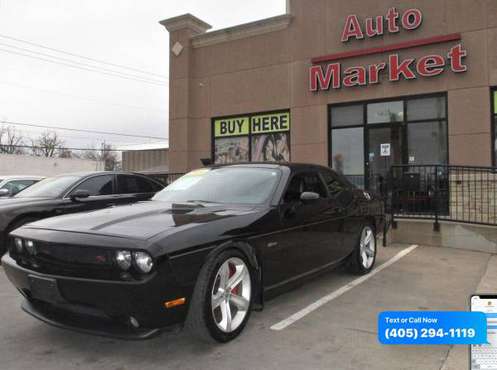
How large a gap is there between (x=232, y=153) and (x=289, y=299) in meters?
10.7

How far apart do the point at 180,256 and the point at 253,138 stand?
39.0 feet

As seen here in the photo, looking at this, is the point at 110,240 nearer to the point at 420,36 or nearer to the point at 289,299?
the point at 289,299

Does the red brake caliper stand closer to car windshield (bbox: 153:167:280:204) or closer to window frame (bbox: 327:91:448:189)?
car windshield (bbox: 153:167:280:204)

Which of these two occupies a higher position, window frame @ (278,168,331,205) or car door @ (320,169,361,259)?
window frame @ (278,168,331,205)

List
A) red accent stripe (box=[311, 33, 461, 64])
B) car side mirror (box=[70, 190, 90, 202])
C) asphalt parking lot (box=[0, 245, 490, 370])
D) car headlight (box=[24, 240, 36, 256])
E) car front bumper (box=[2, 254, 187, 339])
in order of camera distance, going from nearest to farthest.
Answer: car front bumper (box=[2, 254, 187, 339]) < asphalt parking lot (box=[0, 245, 490, 370]) < car headlight (box=[24, 240, 36, 256]) < car side mirror (box=[70, 190, 90, 202]) < red accent stripe (box=[311, 33, 461, 64])

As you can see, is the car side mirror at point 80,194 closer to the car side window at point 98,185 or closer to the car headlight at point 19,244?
the car side window at point 98,185

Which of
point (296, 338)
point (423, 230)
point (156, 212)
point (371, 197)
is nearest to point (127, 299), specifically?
point (156, 212)

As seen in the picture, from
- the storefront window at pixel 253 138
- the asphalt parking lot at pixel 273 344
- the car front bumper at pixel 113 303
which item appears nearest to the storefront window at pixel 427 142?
the storefront window at pixel 253 138

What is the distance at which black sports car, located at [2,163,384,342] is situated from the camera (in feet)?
10.5

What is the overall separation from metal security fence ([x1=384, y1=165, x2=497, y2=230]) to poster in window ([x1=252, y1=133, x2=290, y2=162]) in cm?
463

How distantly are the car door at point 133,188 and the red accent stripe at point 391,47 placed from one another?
22.7 ft

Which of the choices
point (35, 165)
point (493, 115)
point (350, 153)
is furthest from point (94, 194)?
point (35, 165)

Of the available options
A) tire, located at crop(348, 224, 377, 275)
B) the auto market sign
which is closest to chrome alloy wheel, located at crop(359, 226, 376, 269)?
tire, located at crop(348, 224, 377, 275)

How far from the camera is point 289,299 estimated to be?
510cm
